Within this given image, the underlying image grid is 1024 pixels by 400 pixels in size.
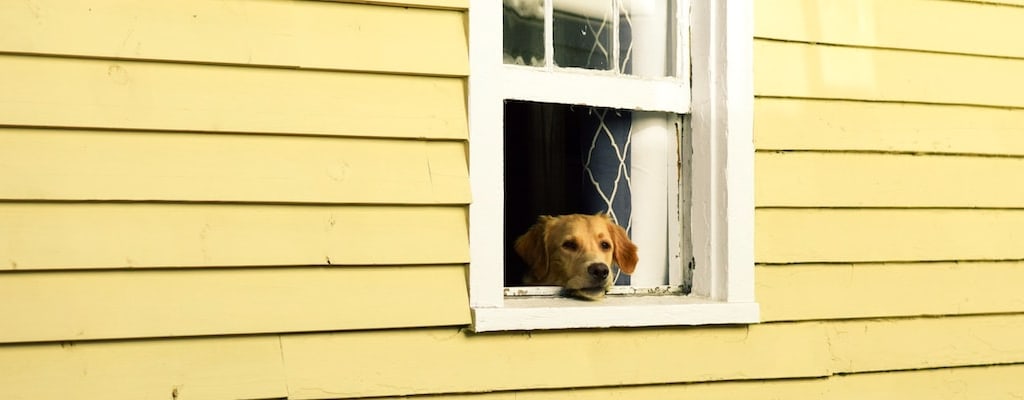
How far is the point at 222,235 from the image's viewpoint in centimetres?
271

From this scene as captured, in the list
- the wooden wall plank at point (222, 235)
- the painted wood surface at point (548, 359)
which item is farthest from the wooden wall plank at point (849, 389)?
the wooden wall plank at point (222, 235)

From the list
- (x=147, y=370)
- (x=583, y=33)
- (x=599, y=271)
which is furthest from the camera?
(x=583, y=33)

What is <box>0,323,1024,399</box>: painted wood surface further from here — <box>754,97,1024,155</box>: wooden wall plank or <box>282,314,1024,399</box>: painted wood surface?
<box>754,97,1024,155</box>: wooden wall plank

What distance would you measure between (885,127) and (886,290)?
549 millimetres

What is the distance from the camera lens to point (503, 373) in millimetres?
2992

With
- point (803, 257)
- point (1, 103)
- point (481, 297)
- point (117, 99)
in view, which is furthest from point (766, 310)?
point (1, 103)

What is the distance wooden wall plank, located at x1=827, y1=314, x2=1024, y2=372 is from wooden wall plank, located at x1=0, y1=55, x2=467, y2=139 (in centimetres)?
153

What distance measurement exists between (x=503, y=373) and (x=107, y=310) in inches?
42.2

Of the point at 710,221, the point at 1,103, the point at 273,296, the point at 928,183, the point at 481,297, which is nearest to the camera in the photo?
the point at 1,103

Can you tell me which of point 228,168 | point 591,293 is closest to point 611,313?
point 591,293

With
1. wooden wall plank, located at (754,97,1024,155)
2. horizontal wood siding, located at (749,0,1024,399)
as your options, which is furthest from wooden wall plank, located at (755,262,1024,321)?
wooden wall plank, located at (754,97,1024,155)

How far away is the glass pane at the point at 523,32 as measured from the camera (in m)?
3.15

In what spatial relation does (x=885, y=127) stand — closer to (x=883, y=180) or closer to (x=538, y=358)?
(x=883, y=180)

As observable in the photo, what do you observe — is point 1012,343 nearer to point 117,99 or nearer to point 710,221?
point 710,221
